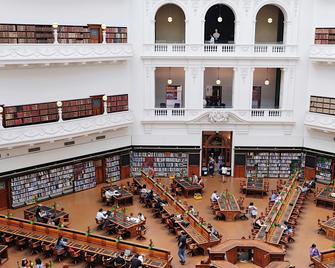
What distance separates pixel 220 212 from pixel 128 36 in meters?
9.85

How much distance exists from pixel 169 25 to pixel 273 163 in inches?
371

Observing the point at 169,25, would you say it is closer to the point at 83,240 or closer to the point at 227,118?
the point at 227,118

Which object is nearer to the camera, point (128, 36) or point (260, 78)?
point (128, 36)

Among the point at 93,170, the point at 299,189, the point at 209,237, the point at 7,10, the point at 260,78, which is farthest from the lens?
the point at 260,78

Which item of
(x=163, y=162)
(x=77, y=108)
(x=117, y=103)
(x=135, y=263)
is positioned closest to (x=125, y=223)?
(x=135, y=263)

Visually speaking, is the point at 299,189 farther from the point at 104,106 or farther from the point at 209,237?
the point at 104,106

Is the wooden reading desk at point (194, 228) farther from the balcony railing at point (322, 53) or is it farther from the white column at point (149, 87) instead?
the balcony railing at point (322, 53)

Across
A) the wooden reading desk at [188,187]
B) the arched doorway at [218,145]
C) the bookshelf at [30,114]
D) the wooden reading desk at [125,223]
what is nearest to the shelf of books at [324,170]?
the arched doorway at [218,145]

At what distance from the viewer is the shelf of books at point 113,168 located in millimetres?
22656

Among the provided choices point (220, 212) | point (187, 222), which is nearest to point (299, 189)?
point (220, 212)

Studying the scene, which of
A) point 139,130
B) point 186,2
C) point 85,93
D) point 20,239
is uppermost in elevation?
point 186,2

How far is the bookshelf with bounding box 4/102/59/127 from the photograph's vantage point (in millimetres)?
18328

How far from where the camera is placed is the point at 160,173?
77.2 feet

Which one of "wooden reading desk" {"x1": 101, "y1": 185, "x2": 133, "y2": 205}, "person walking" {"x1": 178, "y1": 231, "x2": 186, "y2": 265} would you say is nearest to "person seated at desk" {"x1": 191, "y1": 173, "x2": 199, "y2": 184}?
"wooden reading desk" {"x1": 101, "y1": 185, "x2": 133, "y2": 205}
